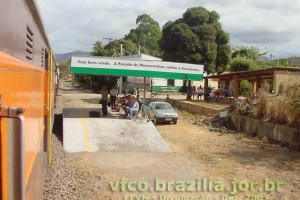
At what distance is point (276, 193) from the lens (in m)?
9.16

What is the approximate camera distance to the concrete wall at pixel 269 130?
15.5m

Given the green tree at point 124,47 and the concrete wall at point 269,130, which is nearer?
→ the concrete wall at point 269,130

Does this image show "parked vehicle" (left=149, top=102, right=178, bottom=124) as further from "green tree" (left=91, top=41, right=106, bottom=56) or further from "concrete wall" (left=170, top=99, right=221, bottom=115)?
"green tree" (left=91, top=41, right=106, bottom=56)

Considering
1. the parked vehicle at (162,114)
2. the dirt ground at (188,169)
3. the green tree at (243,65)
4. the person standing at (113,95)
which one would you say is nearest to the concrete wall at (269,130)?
the dirt ground at (188,169)

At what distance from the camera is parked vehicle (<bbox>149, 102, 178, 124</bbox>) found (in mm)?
22391

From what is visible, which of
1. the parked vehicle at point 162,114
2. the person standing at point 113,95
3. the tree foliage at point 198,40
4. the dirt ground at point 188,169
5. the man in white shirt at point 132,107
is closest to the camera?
the dirt ground at point 188,169

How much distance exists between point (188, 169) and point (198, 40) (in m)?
24.4

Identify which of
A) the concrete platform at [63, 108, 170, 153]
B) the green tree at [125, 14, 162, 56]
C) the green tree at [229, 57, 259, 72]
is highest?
the green tree at [125, 14, 162, 56]

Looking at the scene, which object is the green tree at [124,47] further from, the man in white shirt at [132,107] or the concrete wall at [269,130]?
the concrete wall at [269,130]

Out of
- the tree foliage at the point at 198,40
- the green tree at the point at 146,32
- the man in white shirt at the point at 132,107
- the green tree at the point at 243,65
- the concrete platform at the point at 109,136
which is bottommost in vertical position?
the concrete platform at the point at 109,136

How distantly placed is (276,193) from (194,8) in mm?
29799

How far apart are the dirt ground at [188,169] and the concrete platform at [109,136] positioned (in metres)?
0.69

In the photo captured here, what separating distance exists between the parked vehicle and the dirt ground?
216 inches

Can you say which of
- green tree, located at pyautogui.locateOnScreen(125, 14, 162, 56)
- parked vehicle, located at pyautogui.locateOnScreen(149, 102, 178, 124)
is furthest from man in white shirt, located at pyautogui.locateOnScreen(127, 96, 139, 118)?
green tree, located at pyautogui.locateOnScreen(125, 14, 162, 56)
